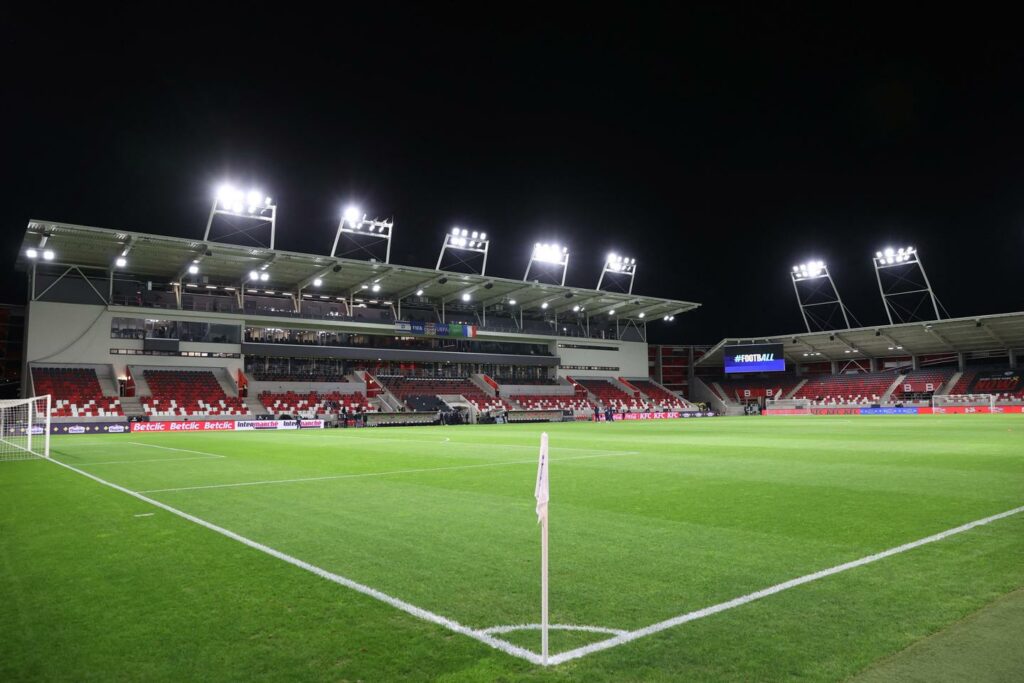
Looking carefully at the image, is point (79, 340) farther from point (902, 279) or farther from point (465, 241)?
point (902, 279)

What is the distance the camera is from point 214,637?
4.13 meters

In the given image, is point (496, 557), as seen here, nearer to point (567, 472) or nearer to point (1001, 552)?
point (1001, 552)

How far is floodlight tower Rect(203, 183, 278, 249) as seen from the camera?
43.2 m

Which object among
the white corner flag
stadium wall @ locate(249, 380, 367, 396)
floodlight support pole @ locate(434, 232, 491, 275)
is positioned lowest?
the white corner flag

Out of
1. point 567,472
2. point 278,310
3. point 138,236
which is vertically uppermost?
point 138,236

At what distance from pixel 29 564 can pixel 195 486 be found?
5866mm

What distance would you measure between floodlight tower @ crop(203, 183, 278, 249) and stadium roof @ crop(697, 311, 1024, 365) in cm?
5553

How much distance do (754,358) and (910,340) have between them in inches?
631

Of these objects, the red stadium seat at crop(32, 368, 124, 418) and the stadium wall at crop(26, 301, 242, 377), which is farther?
the stadium wall at crop(26, 301, 242, 377)

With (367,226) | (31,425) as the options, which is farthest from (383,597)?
(367,226)

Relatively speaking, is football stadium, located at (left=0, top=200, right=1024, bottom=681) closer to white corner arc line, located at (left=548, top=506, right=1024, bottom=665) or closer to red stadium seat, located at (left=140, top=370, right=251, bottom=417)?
white corner arc line, located at (left=548, top=506, right=1024, bottom=665)

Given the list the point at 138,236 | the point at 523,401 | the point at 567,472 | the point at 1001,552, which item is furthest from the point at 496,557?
the point at 523,401

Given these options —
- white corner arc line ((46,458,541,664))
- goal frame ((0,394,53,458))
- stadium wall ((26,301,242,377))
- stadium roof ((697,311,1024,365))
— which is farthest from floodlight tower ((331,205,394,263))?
stadium roof ((697,311,1024,365))

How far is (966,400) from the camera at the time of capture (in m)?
58.1
